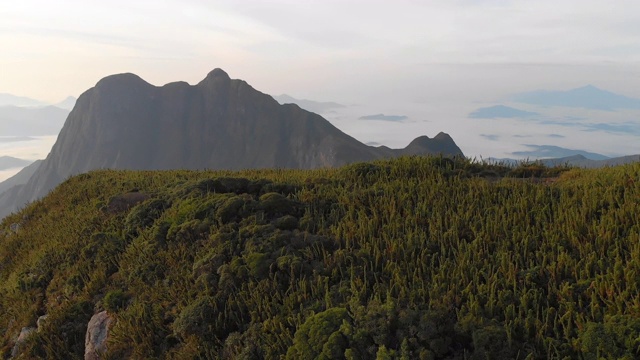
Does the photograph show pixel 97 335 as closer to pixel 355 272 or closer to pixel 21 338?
pixel 21 338

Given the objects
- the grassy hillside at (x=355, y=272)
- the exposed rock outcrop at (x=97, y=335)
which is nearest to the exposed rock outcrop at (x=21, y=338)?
the grassy hillside at (x=355, y=272)

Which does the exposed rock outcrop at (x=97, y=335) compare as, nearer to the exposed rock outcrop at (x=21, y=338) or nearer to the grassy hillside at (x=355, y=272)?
the grassy hillside at (x=355, y=272)

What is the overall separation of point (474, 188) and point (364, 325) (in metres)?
6.18

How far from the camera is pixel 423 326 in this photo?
5.82 m

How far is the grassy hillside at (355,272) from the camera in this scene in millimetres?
5828

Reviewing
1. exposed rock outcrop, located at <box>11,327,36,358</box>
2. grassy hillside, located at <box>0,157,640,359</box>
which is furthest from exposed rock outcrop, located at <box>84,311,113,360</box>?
exposed rock outcrop, located at <box>11,327,36,358</box>

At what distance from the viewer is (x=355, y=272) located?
7477 millimetres

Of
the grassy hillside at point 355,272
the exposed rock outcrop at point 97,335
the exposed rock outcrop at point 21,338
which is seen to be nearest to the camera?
the grassy hillside at point 355,272

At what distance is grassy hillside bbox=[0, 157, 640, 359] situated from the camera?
19.1 ft

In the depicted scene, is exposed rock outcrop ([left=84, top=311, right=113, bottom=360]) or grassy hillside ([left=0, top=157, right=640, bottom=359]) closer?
grassy hillside ([left=0, top=157, right=640, bottom=359])

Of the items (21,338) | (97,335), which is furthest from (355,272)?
(21,338)

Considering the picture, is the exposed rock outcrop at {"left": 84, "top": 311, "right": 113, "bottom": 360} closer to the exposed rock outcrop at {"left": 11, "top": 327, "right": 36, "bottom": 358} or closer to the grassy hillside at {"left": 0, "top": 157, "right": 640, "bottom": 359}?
the grassy hillside at {"left": 0, "top": 157, "right": 640, "bottom": 359}

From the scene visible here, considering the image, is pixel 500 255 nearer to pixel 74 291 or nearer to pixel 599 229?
pixel 599 229

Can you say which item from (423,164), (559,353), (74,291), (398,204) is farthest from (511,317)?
(74,291)
